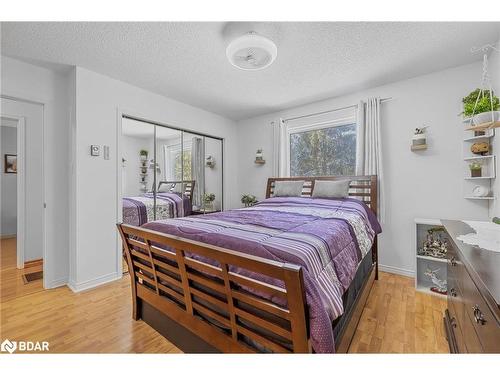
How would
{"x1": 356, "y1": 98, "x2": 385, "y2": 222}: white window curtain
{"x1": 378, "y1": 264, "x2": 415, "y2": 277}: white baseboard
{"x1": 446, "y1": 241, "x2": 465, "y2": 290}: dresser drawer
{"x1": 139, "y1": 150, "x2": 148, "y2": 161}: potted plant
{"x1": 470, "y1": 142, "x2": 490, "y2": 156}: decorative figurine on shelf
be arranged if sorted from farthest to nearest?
{"x1": 139, "y1": 150, "x2": 148, "y2": 161}: potted plant, {"x1": 356, "y1": 98, "x2": 385, "y2": 222}: white window curtain, {"x1": 378, "y1": 264, "x2": 415, "y2": 277}: white baseboard, {"x1": 470, "y1": 142, "x2": 490, "y2": 156}: decorative figurine on shelf, {"x1": 446, "y1": 241, "x2": 465, "y2": 290}: dresser drawer

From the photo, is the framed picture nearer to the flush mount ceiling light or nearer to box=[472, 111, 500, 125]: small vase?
the flush mount ceiling light

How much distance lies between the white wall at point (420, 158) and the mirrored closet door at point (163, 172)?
2.44 metres

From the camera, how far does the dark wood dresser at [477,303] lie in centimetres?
70

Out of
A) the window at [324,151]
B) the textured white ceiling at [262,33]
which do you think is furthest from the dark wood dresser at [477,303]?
the window at [324,151]

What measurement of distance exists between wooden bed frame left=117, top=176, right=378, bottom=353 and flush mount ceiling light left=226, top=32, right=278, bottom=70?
1.54m

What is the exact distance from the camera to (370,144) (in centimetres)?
298

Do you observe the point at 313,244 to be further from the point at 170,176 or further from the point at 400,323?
the point at 170,176

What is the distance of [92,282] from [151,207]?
1.08 meters

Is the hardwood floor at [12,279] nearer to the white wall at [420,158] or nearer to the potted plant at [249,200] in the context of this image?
the potted plant at [249,200]

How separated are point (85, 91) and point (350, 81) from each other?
3089 millimetres

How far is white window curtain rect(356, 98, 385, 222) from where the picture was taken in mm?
2924

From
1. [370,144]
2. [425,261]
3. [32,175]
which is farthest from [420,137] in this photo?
[32,175]

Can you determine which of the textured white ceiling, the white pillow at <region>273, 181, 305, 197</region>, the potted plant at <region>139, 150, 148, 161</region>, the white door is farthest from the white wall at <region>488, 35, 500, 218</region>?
the white door
